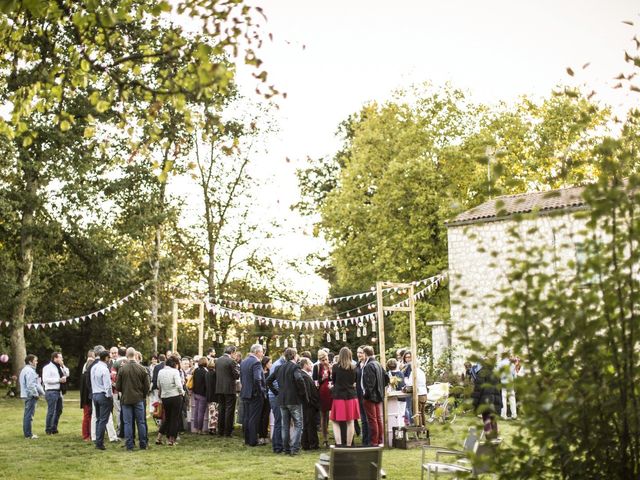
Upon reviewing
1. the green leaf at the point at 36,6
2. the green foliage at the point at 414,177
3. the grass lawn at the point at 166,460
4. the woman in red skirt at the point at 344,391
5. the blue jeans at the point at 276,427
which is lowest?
the grass lawn at the point at 166,460

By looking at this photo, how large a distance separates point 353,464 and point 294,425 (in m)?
5.83

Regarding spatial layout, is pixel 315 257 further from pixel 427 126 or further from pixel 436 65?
pixel 436 65

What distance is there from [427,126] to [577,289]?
3093 centimetres

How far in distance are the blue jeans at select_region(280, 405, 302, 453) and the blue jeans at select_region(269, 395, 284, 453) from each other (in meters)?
0.15

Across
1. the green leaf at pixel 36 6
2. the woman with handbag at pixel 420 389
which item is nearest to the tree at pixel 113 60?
the green leaf at pixel 36 6

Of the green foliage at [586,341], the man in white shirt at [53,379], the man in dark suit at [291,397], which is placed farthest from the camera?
the man in white shirt at [53,379]

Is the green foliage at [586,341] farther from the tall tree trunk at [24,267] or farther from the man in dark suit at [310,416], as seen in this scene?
the tall tree trunk at [24,267]

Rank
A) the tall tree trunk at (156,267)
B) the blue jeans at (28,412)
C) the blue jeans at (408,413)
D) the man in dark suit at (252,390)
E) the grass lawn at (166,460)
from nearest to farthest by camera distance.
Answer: the grass lawn at (166,460) → the man in dark suit at (252,390) → the blue jeans at (28,412) → the blue jeans at (408,413) → the tall tree trunk at (156,267)

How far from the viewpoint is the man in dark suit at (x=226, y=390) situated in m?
15.6

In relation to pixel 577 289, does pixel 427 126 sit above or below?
above

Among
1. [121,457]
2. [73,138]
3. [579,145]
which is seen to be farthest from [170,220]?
[579,145]

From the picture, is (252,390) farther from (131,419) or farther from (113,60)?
(113,60)

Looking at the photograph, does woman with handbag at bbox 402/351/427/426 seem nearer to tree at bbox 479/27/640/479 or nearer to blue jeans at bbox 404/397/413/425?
blue jeans at bbox 404/397/413/425

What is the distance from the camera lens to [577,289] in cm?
431
